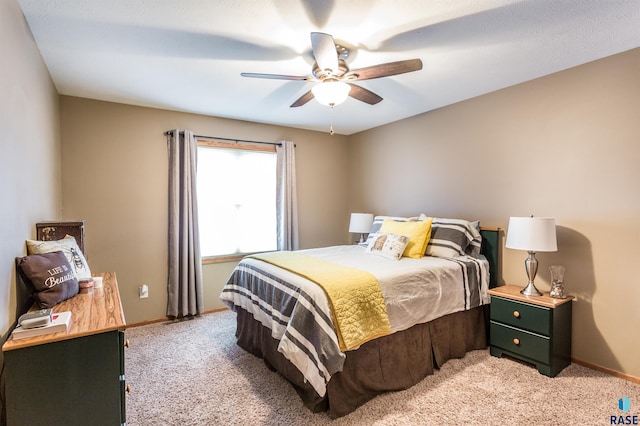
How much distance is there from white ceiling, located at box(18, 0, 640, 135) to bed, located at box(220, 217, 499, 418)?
5.03ft

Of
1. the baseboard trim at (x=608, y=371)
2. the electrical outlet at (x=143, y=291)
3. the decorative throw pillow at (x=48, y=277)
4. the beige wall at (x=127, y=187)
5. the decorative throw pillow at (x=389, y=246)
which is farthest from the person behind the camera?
the electrical outlet at (x=143, y=291)

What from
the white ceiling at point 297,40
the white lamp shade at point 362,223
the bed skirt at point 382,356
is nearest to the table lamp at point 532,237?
the bed skirt at point 382,356

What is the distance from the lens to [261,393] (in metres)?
2.24

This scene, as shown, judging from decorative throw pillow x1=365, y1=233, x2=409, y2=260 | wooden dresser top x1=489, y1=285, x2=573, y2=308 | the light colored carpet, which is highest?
decorative throw pillow x1=365, y1=233, x2=409, y2=260

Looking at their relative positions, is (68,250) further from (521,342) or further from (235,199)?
(521,342)

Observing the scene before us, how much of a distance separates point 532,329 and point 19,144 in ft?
12.1

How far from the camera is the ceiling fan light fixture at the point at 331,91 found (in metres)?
2.16

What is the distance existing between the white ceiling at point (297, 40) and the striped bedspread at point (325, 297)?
5.36 feet

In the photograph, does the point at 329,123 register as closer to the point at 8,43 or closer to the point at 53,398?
the point at 8,43

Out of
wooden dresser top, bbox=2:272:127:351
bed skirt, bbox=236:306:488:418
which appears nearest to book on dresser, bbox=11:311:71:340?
wooden dresser top, bbox=2:272:127:351

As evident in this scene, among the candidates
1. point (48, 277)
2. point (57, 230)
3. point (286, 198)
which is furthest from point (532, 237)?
point (57, 230)

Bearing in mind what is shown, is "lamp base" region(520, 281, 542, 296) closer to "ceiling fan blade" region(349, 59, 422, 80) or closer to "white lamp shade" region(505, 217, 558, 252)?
"white lamp shade" region(505, 217, 558, 252)

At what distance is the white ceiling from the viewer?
1.79 metres

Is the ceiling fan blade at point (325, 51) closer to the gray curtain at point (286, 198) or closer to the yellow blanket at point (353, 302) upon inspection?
the yellow blanket at point (353, 302)
